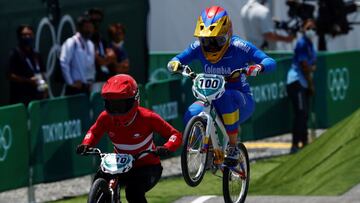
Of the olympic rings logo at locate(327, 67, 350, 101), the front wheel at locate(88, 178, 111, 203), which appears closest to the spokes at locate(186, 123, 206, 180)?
the front wheel at locate(88, 178, 111, 203)

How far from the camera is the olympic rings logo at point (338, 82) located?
72.4ft

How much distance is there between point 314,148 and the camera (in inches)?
667

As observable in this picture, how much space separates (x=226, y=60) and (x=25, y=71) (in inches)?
200

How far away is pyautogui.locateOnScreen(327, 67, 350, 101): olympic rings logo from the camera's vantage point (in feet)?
72.4

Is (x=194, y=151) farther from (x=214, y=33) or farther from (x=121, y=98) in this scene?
(x=121, y=98)

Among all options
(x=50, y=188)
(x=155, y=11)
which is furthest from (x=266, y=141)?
(x=50, y=188)

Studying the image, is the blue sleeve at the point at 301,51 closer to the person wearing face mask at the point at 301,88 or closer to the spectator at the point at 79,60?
the person wearing face mask at the point at 301,88

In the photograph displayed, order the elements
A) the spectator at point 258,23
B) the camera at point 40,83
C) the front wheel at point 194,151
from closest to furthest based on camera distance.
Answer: the front wheel at point 194,151, the camera at point 40,83, the spectator at point 258,23

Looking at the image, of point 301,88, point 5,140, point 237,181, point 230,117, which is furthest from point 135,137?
point 301,88

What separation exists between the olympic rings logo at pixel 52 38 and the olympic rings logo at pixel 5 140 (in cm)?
353

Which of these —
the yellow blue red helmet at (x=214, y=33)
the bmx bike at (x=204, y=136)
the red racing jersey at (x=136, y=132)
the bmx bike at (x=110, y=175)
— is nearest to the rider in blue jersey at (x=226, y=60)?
the yellow blue red helmet at (x=214, y=33)

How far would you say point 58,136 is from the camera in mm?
17188

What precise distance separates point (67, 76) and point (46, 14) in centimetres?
129

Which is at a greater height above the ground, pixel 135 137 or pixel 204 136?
pixel 135 137
